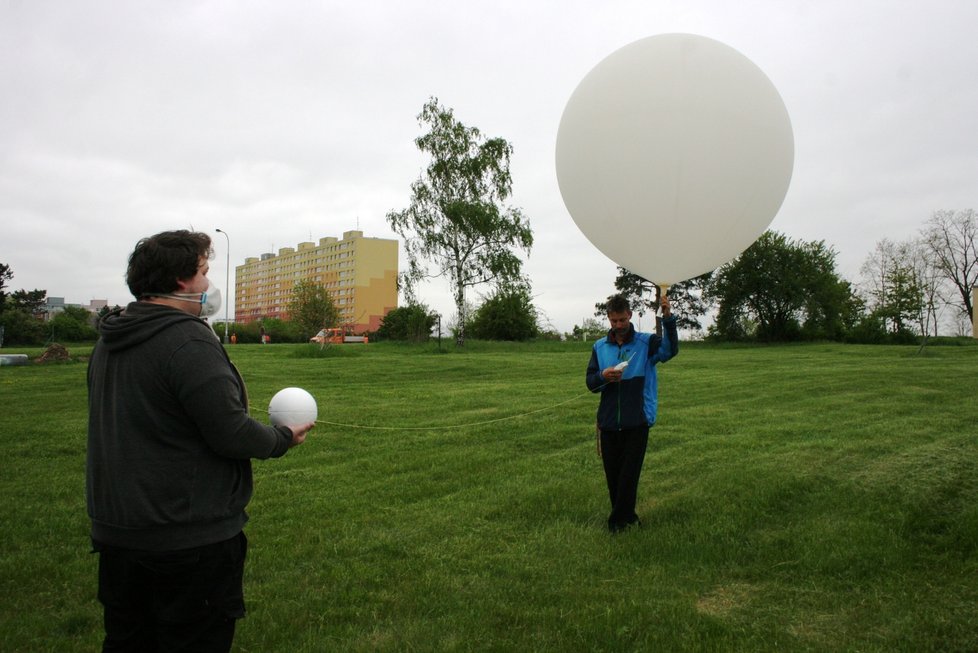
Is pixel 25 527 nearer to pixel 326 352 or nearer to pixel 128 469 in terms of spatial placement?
pixel 128 469

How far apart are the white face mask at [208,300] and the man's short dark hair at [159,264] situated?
0.07m

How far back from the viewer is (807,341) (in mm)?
38750

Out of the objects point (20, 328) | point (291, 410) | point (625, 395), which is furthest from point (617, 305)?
point (20, 328)

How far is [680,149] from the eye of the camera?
4.29 m

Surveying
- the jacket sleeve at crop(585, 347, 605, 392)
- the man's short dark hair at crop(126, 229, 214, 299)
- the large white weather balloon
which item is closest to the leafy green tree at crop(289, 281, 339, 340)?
the jacket sleeve at crop(585, 347, 605, 392)

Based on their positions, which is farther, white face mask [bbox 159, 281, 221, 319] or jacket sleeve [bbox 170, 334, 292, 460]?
white face mask [bbox 159, 281, 221, 319]

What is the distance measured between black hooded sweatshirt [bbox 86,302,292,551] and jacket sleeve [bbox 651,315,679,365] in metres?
3.37

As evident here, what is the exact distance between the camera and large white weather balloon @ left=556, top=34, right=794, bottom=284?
428 cm

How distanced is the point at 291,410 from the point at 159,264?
76 cm

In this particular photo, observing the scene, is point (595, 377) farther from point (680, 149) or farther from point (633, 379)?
point (680, 149)

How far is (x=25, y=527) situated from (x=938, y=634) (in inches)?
256

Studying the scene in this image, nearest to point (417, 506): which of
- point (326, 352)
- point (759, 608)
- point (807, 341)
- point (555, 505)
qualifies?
point (555, 505)

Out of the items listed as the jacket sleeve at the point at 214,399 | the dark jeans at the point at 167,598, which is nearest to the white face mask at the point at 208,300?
the jacket sleeve at the point at 214,399

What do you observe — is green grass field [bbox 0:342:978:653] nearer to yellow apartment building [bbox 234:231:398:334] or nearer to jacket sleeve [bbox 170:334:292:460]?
jacket sleeve [bbox 170:334:292:460]
